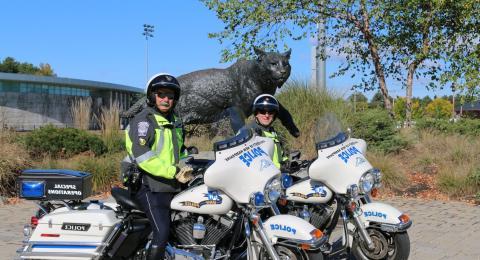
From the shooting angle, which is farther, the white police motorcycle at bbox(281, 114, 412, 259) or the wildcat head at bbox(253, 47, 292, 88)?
the wildcat head at bbox(253, 47, 292, 88)

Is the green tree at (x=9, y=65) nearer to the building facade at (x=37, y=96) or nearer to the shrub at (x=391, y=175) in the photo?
the building facade at (x=37, y=96)

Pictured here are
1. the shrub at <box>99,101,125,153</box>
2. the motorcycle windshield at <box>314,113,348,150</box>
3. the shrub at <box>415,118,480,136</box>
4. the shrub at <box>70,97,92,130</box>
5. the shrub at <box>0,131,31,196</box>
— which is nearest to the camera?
the motorcycle windshield at <box>314,113,348,150</box>

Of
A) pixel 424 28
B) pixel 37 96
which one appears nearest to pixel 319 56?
pixel 424 28

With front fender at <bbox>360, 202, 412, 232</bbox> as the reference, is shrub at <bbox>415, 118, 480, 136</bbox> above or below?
above

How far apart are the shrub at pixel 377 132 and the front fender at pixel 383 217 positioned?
8.68m

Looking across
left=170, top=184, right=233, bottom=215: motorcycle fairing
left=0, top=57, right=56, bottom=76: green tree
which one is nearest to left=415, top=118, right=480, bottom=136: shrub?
left=170, top=184, right=233, bottom=215: motorcycle fairing

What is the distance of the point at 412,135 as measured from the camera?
15320mm

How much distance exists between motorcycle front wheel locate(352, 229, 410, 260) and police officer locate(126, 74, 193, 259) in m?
1.87

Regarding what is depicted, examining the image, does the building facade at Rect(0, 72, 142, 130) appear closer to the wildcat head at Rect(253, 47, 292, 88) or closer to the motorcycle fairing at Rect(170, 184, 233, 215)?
the wildcat head at Rect(253, 47, 292, 88)

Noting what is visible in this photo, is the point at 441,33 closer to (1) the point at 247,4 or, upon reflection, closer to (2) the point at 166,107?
(1) the point at 247,4

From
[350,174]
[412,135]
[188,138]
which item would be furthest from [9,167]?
[412,135]

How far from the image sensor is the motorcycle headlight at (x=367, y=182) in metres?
4.93

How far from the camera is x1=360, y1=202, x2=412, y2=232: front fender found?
4898mm

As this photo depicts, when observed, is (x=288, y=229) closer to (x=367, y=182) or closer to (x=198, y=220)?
(x=198, y=220)
